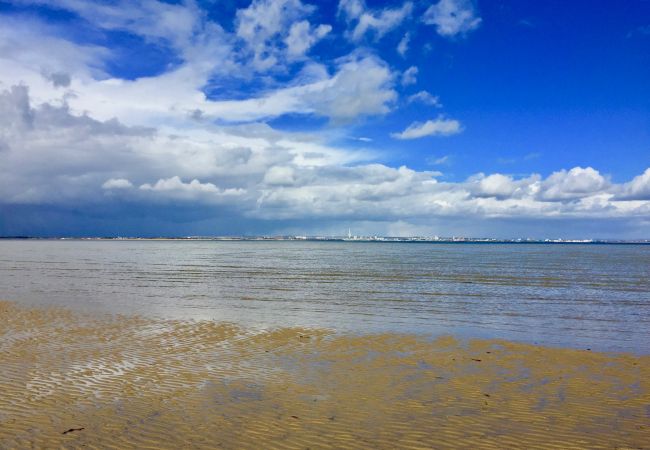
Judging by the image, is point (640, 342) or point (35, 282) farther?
point (35, 282)

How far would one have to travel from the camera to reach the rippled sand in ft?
→ 27.9

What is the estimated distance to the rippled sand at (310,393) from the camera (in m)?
8.49

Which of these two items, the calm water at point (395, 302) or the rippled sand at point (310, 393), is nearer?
the rippled sand at point (310, 393)

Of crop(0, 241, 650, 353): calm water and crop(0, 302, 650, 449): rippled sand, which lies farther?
crop(0, 241, 650, 353): calm water

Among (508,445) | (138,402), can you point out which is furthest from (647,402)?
(138,402)

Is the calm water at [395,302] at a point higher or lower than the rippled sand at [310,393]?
lower

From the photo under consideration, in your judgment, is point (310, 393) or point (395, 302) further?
point (395, 302)

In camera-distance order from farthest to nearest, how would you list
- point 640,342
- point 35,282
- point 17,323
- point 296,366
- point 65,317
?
point 35,282 → point 65,317 → point 17,323 → point 640,342 → point 296,366

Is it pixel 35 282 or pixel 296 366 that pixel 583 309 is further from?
pixel 35 282

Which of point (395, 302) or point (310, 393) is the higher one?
point (310, 393)

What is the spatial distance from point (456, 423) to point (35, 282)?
126 feet

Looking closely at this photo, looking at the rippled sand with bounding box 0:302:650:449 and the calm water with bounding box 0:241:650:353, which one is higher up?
the rippled sand with bounding box 0:302:650:449

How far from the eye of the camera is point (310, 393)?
1093cm

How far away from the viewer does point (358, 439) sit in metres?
8.36
